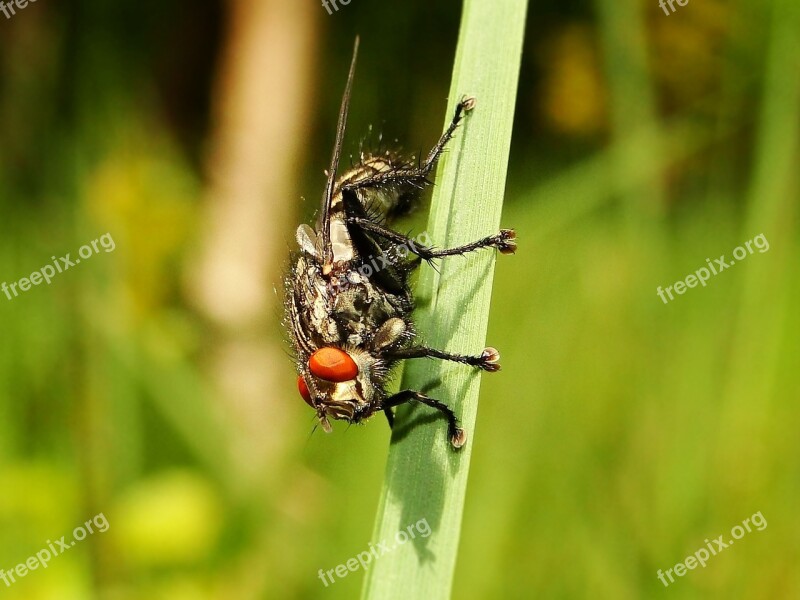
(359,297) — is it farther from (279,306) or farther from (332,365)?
(279,306)

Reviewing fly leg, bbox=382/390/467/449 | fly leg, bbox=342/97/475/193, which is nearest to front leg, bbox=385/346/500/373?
fly leg, bbox=382/390/467/449

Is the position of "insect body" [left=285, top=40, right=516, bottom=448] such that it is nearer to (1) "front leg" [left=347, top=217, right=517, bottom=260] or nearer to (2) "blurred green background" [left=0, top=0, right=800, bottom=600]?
(1) "front leg" [left=347, top=217, right=517, bottom=260]

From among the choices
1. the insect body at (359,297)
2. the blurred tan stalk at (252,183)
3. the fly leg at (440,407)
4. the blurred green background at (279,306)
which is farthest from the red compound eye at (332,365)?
the blurred tan stalk at (252,183)

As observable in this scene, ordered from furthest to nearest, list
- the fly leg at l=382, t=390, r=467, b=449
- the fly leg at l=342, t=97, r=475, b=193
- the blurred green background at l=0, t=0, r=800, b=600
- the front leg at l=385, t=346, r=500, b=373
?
the blurred green background at l=0, t=0, r=800, b=600
the fly leg at l=342, t=97, r=475, b=193
the front leg at l=385, t=346, r=500, b=373
the fly leg at l=382, t=390, r=467, b=449

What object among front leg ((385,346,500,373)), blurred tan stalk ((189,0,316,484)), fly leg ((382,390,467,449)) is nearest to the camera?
fly leg ((382,390,467,449))

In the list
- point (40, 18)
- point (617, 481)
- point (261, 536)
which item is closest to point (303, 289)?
point (261, 536)

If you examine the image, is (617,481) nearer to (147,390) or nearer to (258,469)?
(258,469)

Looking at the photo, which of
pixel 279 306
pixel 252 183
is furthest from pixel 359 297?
pixel 252 183
